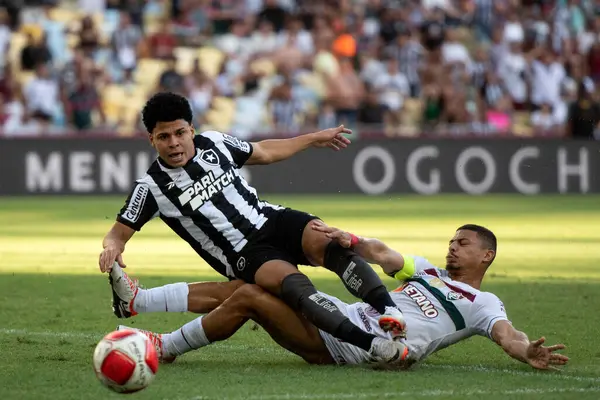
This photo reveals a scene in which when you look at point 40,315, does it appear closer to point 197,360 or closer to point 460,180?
point 197,360

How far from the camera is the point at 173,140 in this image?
7.39 meters

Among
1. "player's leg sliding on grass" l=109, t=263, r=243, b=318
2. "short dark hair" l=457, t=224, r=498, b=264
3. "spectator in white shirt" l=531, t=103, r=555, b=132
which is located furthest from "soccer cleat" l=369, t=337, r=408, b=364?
"spectator in white shirt" l=531, t=103, r=555, b=132

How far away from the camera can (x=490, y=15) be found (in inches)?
1043

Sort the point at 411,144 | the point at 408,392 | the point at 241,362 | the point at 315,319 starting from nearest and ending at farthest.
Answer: the point at 408,392 < the point at 315,319 < the point at 241,362 < the point at 411,144

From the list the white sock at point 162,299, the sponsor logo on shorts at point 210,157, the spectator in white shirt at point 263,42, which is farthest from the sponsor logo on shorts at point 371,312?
the spectator in white shirt at point 263,42

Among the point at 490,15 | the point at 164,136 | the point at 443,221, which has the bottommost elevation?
the point at 443,221

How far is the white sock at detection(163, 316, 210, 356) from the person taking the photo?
7094mm

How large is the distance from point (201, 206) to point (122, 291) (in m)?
0.69

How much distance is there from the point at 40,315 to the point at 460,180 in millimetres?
14055

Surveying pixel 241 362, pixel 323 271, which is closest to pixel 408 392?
pixel 241 362

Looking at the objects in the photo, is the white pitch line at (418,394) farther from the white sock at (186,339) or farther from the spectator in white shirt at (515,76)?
the spectator in white shirt at (515,76)

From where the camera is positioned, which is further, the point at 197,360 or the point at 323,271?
the point at 323,271

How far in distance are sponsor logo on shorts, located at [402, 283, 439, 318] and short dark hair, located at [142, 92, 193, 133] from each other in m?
1.67

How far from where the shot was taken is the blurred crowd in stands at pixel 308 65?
23312 millimetres
